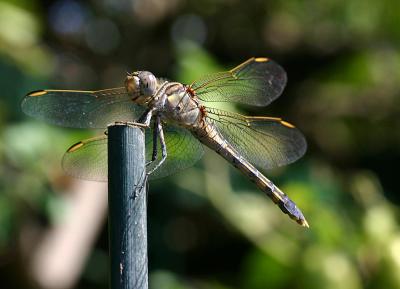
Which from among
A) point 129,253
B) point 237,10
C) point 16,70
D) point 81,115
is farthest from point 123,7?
point 129,253

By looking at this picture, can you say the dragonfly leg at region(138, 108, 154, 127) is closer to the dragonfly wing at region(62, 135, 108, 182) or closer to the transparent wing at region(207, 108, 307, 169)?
the dragonfly wing at region(62, 135, 108, 182)

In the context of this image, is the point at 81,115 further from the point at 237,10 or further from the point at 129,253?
the point at 237,10

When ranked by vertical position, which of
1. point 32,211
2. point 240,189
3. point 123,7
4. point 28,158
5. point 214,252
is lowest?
point 214,252

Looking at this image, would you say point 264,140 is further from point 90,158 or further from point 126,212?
point 126,212

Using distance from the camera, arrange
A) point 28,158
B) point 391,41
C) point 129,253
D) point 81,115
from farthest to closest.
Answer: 1. point 391,41
2. point 28,158
3. point 81,115
4. point 129,253

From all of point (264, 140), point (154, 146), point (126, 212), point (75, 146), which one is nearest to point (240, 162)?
point (264, 140)

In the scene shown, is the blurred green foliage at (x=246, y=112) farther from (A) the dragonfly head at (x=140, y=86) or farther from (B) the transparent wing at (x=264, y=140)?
(A) the dragonfly head at (x=140, y=86)

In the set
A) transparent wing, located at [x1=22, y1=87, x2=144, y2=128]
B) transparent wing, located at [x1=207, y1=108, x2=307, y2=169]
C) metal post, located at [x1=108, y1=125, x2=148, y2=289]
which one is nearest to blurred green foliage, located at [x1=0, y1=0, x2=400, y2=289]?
transparent wing, located at [x1=207, y1=108, x2=307, y2=169]

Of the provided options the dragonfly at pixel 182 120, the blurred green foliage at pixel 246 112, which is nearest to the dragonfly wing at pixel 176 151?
the dragonfly at pixel 182 120
